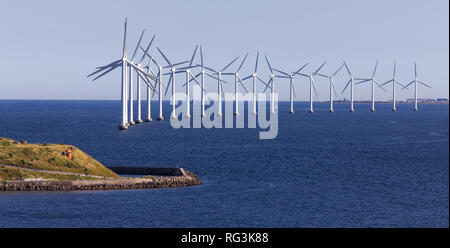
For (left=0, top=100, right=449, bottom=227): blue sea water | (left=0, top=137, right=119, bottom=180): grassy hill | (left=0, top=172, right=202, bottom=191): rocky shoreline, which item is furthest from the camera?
(left=0, top=137, right=119, bottom=180): grassy hill

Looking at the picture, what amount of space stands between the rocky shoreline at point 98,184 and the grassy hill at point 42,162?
3.20 metres

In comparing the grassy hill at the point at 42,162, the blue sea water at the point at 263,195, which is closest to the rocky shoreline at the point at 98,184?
the blue sea water at the point at 263,195

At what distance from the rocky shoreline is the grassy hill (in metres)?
3.20

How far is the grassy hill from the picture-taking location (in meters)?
91.2

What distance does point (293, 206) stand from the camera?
8375cm

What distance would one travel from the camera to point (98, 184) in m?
89.4

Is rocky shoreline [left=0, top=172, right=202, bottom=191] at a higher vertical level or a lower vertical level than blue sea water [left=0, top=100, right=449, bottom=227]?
higher

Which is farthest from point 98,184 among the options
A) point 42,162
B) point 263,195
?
point 263,195

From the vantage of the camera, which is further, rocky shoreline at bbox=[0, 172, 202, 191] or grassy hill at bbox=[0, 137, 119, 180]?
grassy hill at bbox=[0, 137, 119, 180]

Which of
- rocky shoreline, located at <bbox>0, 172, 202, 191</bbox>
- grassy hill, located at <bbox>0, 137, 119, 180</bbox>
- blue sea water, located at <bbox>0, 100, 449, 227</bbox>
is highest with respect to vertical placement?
grassy hill, located at <bbox>0, 137, 119, 180</bbox>

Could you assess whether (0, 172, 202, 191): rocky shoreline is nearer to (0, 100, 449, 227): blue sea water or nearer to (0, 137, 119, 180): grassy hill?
(0, 100, 449, 227): blue sea water

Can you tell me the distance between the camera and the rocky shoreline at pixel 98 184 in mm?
86688

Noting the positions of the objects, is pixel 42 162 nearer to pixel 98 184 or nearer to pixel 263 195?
pixel 98 184

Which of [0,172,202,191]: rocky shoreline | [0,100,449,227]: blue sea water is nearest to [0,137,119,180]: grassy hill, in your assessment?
[0,172,202,191]: rocky shoreline
